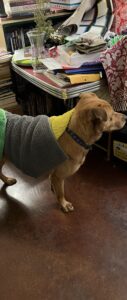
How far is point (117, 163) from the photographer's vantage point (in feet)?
6.35

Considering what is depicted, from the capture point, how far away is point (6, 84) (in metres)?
2.14

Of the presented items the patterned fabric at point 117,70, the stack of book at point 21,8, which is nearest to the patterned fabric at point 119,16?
the patterned fabric at point 117,70

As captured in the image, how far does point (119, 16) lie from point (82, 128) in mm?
1092

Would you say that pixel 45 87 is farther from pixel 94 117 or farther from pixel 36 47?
pixel 94 117

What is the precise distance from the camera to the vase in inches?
70.8

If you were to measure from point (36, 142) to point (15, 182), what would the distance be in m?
0.64

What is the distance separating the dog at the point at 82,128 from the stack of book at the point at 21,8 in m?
1.14

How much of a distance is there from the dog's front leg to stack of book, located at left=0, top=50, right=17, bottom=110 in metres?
0.97

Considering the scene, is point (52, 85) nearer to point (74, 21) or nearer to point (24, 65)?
point (24, 65)

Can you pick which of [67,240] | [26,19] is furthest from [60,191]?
[26,19]

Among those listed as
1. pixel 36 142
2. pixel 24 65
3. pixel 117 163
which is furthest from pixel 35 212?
pixel 24 65

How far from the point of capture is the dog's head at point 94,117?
117cm

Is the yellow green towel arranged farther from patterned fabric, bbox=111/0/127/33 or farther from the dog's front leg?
patterned fabric, bbox=111/0/127/33

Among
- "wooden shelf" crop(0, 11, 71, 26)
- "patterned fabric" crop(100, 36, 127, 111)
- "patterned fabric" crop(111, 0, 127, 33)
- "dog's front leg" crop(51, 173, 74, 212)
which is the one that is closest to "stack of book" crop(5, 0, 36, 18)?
"wooden shelf" crop(0, 11, 71, 26)
